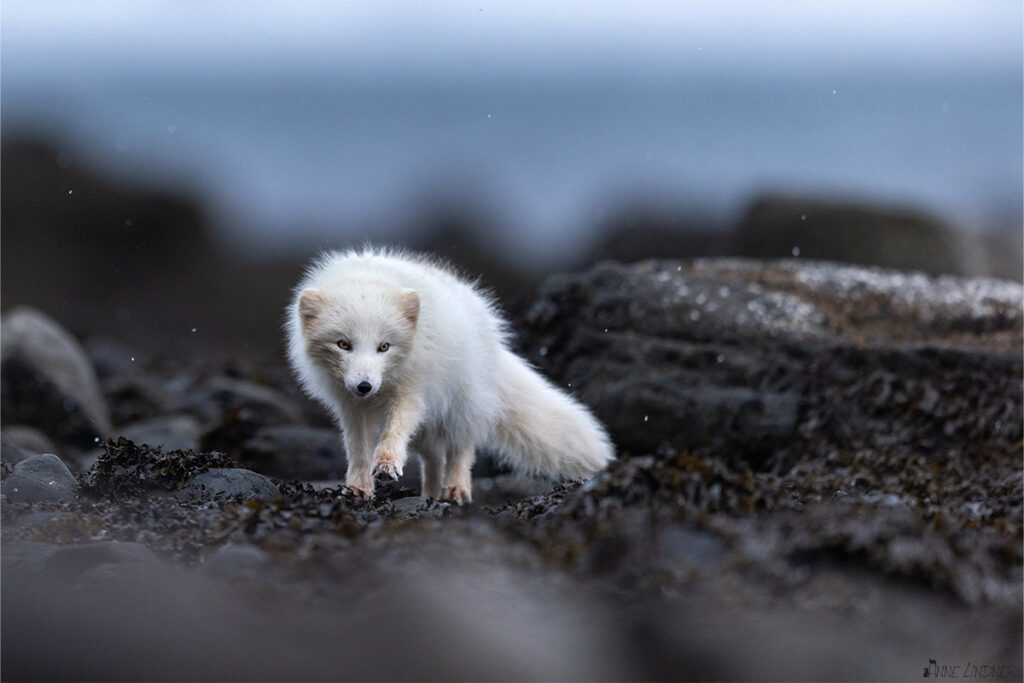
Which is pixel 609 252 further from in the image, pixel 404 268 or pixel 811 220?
pixel 404 268

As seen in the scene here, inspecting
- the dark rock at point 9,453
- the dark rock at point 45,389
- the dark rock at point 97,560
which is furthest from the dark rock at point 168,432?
the dark rock at point 97,560

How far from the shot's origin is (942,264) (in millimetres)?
14297

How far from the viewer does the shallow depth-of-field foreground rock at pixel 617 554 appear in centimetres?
370

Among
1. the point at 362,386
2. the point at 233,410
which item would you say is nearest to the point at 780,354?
the point at 233,410

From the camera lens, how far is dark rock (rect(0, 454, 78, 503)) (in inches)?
234

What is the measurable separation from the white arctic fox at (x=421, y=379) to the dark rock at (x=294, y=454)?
236 cm

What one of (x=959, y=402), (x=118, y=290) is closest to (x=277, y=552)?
(x=959, y=402)

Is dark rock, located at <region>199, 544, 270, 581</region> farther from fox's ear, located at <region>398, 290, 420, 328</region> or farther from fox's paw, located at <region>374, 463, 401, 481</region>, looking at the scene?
fox's ear, located at <region>398, 290, 420, 328</region>

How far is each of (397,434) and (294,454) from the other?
147 inches

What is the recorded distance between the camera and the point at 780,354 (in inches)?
395

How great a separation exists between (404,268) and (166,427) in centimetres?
514

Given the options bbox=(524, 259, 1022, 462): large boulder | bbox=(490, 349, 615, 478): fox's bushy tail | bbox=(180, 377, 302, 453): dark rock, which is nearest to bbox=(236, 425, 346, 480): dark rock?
bbox=(180, 377, 302, 453): dark rock

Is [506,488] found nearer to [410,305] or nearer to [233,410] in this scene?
[233,410]

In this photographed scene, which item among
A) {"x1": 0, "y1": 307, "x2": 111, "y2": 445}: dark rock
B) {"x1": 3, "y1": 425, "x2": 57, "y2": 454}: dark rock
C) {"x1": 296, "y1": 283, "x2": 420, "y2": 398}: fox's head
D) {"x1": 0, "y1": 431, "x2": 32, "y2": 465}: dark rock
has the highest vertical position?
{"x1": 0, "y1": 307, "x2": 111, "y2": 445}: dark rock
